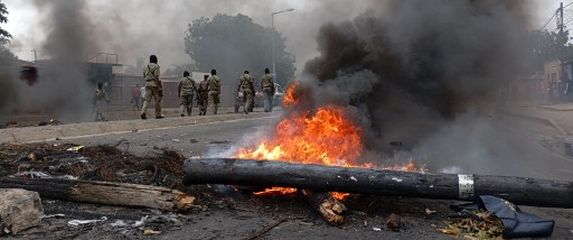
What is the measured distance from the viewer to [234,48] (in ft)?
154

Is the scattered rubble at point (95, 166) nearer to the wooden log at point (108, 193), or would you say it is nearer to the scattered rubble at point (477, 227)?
the wooden log at point (108, 193)

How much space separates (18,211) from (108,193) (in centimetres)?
94

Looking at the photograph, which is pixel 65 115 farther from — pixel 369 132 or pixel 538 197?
pixel 538 197

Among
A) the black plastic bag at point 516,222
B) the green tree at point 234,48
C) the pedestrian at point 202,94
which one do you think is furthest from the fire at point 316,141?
the green tree at point 234,48

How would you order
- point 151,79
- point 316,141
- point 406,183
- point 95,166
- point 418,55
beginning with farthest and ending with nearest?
point 151,79 → point 418,55 → point 316,141 → point 95,166 → point 406,183

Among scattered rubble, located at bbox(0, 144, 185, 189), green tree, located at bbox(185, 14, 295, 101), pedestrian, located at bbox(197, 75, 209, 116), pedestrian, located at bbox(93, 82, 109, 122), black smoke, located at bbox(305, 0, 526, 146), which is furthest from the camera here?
green tree, located at bbox(185, 14, 295, 101)

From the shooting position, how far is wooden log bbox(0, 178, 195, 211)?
16.2 ft

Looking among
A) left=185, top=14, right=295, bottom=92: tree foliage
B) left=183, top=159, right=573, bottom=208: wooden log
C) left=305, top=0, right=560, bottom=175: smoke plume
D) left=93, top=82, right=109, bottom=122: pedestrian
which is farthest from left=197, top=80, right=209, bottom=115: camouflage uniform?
left=185, top=14, right=295, bottom=92: tree foliage

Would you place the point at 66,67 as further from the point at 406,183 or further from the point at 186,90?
the point at 406,183

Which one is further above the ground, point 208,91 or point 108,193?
point 208,91

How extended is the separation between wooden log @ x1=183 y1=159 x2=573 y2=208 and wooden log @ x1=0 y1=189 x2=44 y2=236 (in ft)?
6.20

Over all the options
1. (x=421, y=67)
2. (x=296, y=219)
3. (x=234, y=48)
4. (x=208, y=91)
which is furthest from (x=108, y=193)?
(x=234, y=48)

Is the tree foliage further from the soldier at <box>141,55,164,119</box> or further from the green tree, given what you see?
the soldier at <box>141,55,164,119</box>

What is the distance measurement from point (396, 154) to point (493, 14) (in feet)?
10.3
